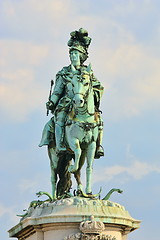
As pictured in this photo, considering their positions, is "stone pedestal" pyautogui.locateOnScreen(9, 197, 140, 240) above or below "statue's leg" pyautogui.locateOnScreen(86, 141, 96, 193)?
below

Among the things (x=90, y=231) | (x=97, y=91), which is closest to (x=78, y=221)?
(x=90, y=231)

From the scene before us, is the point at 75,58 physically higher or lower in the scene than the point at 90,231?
higher

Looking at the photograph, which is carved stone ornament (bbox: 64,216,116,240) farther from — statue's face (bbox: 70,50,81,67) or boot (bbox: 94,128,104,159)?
statue's face (bbox: 70,50,81,67)

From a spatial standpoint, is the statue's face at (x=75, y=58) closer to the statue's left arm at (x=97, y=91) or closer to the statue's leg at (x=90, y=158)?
the statue's left arm at (x=97, y=91)

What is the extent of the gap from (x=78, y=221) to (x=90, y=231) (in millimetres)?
401

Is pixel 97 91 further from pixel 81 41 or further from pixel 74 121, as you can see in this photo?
pixel 81 41

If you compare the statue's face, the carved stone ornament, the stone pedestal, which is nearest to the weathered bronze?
the statue's face

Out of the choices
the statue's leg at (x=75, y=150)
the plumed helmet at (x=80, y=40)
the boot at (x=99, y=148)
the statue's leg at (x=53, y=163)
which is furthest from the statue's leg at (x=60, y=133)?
the plumed helmet at (x=80, y=40)

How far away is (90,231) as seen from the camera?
Result: 58.6ft

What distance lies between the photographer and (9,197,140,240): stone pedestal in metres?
18.0

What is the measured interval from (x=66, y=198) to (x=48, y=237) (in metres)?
1.12

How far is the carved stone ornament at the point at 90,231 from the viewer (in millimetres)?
17844

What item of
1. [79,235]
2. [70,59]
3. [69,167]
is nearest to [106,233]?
[79,235]

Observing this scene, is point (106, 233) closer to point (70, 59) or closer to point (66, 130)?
point (66, 130)
